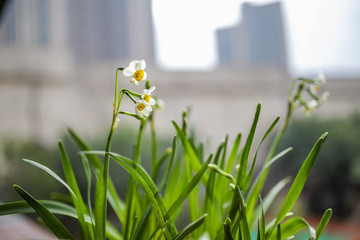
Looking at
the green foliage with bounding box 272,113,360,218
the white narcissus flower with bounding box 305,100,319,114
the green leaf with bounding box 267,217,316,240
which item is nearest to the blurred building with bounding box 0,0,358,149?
the green foliage with bounding box 272,113,360,218

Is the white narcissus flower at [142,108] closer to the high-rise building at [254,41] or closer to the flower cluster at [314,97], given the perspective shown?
the flower cluster at [314,97]

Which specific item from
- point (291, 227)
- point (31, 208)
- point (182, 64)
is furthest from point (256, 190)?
point (182, 64)

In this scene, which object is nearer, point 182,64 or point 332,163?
point 332,163

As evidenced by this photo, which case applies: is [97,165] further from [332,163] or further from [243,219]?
[332,163]

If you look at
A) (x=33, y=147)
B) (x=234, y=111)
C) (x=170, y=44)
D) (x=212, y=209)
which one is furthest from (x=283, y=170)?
(x=212, y=209)

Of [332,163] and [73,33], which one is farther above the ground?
[73,33]

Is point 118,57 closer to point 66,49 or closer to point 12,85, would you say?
point 66,49

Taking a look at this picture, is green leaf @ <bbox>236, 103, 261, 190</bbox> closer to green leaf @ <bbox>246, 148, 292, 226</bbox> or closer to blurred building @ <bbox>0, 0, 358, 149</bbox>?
green leaf @ <bbox>246, 148, 292, 226</bbox>
